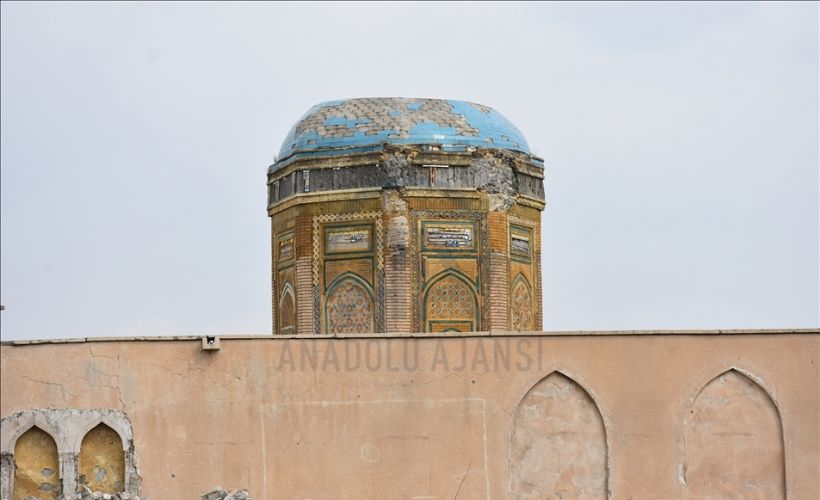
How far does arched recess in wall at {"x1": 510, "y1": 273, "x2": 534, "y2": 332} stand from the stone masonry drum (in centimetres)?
4

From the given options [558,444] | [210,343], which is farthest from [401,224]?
[210,343]

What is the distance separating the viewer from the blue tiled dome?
83.4 feet

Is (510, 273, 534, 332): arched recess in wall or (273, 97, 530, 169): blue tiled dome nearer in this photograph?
(273, 97, 530, 169): blue tiled dome

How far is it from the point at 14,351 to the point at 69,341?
645 millimetres

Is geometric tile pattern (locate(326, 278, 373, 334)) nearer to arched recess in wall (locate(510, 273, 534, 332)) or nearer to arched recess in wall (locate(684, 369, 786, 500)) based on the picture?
arched recess in wall (locate(510, 273, 534, 332))

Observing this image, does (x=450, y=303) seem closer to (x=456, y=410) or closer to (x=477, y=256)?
(x=477, y=256)

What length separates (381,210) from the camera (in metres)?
25.1

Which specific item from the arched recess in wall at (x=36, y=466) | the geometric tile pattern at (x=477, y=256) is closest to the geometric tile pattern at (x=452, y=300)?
the geometric tile pattern at (x=477, y=256)

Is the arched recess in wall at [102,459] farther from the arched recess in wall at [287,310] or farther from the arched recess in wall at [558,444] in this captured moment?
the arched recess in wall at [287,310]

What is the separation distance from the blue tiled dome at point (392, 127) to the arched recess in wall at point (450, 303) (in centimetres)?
208

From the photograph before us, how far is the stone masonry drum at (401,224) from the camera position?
2506 cm

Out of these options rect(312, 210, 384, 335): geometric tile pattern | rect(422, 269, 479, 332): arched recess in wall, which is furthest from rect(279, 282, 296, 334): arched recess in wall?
rect(422, 269, 479, 332): arched recess in wall

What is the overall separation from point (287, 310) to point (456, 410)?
7.16 meters

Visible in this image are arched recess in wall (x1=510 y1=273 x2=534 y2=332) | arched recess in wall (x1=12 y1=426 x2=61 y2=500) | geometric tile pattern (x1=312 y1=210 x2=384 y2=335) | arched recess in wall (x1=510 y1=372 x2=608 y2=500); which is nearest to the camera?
arched recess in wall (x1=12 y1=426 x2=61 y2=500)
